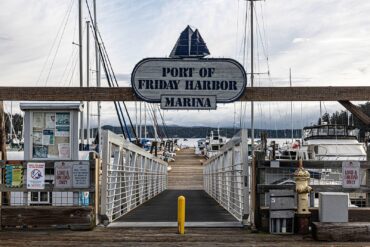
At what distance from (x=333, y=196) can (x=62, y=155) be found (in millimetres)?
6938

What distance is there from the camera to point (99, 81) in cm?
3841

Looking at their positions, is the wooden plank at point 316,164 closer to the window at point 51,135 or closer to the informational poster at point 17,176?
the informational poster at point 17,176

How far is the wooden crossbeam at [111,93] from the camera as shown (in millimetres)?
11938

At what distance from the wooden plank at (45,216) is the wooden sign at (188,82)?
290 centimetres

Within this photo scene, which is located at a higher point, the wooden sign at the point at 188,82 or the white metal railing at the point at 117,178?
the wooden sign at the point at 188,82

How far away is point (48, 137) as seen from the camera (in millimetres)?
13859

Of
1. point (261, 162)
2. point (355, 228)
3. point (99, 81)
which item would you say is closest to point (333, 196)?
point (355, 228)

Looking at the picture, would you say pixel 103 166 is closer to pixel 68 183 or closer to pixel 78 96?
pixel 68 183

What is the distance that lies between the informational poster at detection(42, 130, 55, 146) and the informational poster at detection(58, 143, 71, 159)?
22cm

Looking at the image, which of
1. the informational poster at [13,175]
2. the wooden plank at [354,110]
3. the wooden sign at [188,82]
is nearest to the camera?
the informational poster at [13,175]

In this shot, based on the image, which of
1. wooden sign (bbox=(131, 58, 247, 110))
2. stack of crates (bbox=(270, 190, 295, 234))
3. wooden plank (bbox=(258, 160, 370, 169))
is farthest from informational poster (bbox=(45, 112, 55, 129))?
stack of crates (bbox=(270, 190, 295, 234))

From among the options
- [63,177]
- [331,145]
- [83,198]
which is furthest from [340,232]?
[331,145]

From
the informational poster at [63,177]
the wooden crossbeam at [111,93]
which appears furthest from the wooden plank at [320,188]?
the informational poster at [63,177]

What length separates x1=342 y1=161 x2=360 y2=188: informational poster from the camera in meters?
10.6
